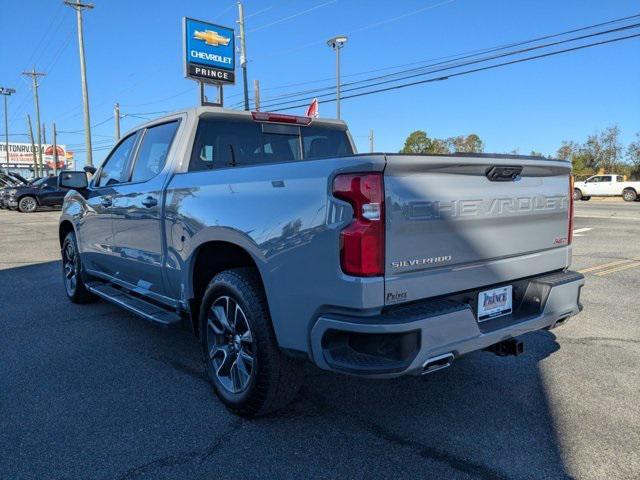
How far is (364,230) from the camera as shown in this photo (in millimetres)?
2398

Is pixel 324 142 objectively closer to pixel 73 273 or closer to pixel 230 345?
pixel 230 345

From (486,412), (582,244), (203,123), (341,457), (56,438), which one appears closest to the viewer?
(341,457)

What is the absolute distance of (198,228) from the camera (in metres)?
3.37

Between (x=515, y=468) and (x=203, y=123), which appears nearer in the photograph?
(x=515, y=468)

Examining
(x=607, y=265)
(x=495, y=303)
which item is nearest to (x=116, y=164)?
(x=495, y=303)

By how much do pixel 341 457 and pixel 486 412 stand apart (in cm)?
104

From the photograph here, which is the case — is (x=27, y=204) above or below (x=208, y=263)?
below

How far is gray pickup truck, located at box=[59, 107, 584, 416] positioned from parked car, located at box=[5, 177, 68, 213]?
22.4m

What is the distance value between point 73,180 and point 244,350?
3.37 meters

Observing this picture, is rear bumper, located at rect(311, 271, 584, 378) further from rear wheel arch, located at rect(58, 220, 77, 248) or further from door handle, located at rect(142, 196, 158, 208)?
rear wheel arch, located at rect(58, 220, 77, 248)

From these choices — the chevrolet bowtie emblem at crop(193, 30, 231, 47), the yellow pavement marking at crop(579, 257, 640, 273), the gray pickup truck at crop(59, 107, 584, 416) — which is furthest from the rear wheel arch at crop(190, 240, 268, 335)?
the chevrolet bowtie emblem at crop(193, 30, 231, 47)

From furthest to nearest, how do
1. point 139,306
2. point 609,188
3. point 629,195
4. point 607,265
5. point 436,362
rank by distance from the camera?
point 609,188 → point 629,195 → point 607,265 → point 139,306 → point 436,362

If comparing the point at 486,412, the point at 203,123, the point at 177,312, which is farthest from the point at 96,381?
the point at 486,412

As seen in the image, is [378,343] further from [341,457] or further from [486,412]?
[486,412]
